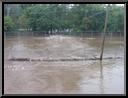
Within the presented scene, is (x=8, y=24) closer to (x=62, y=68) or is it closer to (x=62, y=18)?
(x=62, y=18)

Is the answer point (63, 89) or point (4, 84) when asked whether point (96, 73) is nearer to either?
point (63, 89)

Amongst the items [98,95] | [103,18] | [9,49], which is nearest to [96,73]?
[98,95]

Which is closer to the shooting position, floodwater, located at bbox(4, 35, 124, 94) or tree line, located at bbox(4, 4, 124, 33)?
tree line, located at bbox(4, 4, 124, 33)

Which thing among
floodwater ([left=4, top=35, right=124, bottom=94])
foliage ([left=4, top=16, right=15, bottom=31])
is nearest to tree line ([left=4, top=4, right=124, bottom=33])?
foliage ([left=4, top=16, right=15, bottom=31])

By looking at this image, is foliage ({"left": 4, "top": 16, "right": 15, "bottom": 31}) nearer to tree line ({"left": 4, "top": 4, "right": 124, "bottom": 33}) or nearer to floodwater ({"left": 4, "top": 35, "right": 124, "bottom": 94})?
tree line ({"left": 4, "top": 4, "right": 124, "bottom": 33})

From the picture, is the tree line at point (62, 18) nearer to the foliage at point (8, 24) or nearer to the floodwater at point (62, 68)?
the foliage at point (8, 24)

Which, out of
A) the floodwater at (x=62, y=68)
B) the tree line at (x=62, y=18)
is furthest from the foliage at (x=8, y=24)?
the floodwater at (x=62, y=68)
